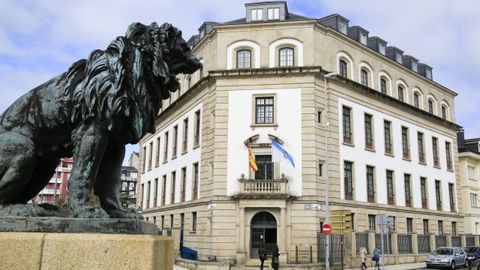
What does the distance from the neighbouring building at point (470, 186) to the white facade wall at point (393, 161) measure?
27.4ft

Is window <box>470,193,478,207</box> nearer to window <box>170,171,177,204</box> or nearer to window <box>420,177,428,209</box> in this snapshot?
window <box>420,177,428,209</box>

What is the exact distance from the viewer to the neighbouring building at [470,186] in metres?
51.4

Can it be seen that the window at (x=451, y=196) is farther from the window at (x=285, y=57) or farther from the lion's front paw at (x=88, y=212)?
the lion's front paw at (x=88, y=212)

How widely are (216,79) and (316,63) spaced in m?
7.10

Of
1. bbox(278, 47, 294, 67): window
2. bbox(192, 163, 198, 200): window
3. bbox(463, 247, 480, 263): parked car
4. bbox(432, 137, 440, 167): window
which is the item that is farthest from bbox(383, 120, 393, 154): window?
bbox(192, 163, 198, 200): window

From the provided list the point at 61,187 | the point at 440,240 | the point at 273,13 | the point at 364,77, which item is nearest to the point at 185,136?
the point at 273,13

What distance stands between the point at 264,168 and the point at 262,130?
2607mm

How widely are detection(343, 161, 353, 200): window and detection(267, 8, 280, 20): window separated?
11.8 metres

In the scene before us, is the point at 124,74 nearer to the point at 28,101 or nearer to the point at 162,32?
the point at 162,32

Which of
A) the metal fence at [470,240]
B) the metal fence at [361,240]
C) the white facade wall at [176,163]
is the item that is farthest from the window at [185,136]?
the metal fence at [470,240]

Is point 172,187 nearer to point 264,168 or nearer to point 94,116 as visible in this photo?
point 264,168

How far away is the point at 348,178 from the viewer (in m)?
33.7

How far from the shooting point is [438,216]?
4225 centimetres

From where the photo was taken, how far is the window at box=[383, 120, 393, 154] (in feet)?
125
